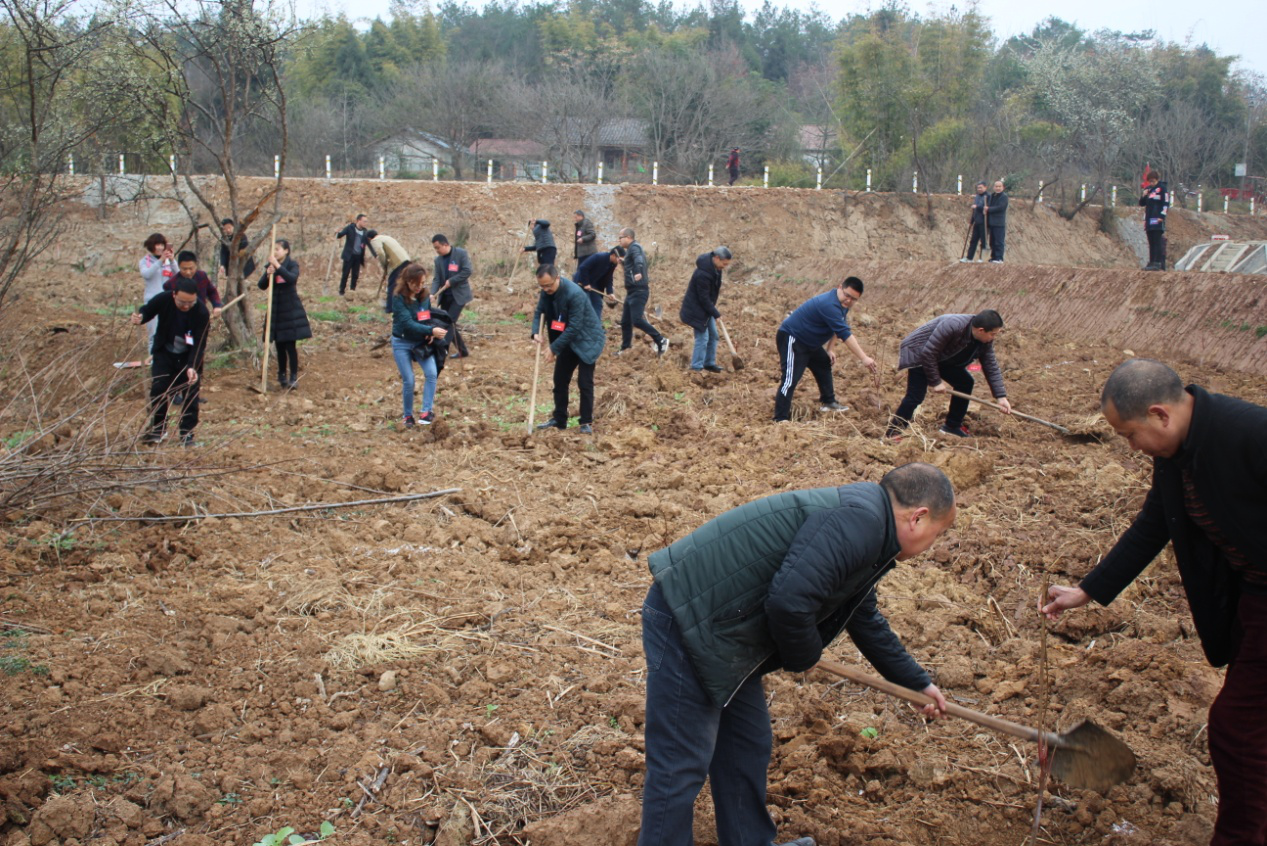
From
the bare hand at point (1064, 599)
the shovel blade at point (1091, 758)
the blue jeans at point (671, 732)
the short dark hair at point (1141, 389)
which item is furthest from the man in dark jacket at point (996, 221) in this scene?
the blue jeans at point (671, 732)

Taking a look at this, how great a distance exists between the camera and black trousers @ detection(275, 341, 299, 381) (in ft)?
33.3

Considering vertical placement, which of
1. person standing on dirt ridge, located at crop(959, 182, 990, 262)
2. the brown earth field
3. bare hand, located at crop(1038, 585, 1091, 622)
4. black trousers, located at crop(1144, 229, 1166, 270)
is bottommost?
the brown earth field

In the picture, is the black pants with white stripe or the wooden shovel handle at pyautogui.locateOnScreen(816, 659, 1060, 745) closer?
the wooden shovel handle at pyautogui.locateOnScreen(816, 659, 1060, 745)

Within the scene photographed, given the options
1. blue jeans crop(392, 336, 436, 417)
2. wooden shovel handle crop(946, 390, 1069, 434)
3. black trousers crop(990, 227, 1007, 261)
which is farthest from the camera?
black trousers crop(990, 227, 1007, 261)

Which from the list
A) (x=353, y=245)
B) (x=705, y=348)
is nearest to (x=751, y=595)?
(x=705, y=348)

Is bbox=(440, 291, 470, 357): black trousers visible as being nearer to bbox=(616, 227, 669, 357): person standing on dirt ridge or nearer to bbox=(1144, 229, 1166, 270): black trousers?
bbox=(616, 227, 669, 357): person standing on dirt ridge

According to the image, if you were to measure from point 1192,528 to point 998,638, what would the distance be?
206 centimetres

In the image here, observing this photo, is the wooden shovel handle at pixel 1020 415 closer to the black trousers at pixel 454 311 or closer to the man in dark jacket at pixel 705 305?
the man in dark jacket at pixel 705 305

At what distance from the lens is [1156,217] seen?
1579 cm

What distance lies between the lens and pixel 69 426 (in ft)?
24.1

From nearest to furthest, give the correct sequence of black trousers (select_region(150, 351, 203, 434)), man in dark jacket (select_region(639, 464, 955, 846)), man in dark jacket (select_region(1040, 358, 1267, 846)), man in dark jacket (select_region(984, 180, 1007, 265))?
man in dark jacket (select_region(639, 464, 955, 846)) < man in dark jacket (select_region(1040, 358, 1267, 846)) < black trousers (select_region(150, 351, 203, 434)) < man in dark jacket (select_region(984, 180, 1007, 265))

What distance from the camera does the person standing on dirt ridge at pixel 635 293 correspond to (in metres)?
11.9

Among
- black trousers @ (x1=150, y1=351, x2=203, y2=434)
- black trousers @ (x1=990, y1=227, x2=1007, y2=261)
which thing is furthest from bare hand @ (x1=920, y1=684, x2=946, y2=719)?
black trousers @ (x1=990, y1=227, x2=1007, y2=261)

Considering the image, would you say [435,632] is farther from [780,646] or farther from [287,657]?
[780,646]
